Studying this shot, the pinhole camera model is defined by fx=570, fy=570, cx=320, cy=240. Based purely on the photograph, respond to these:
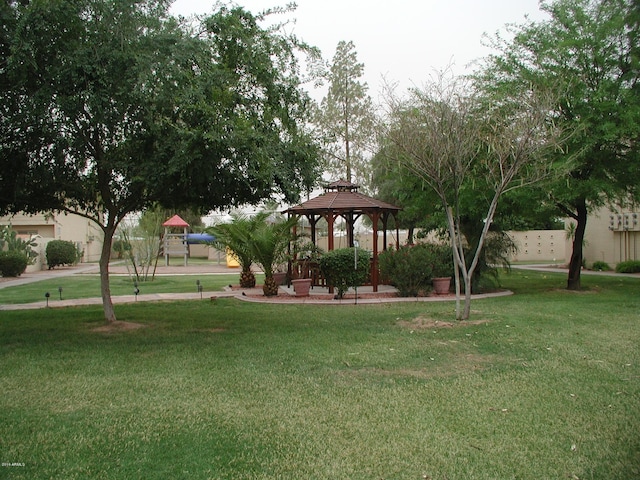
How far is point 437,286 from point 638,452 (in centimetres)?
1132

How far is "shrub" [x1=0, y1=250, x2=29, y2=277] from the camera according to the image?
79.3ft

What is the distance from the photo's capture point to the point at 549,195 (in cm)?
1456

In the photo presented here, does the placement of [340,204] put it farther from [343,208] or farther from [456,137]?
[456,137]

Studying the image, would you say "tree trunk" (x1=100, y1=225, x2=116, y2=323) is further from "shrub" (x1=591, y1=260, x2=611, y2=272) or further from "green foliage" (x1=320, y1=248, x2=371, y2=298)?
"shrub" (x1=591, y1=260, x2=611, y2=272)

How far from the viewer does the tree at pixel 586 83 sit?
1371 centimetres

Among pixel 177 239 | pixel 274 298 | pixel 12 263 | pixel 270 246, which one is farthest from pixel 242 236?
pixel 177 239

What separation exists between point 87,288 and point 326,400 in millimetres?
15766

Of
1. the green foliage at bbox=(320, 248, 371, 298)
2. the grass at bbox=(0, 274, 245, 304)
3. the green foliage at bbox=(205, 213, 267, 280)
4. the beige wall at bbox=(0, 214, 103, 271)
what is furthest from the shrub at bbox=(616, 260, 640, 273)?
the beige wall at bbox=(0, 214, 103, 271)

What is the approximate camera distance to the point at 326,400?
5.66 meters

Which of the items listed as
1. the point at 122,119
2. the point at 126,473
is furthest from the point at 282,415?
the point at 122,119

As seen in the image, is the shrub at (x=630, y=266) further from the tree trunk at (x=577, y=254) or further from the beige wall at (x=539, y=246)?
the beige wall at (x=539, y=246)

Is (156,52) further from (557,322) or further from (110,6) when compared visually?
(557,322)

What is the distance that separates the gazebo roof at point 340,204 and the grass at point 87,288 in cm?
429

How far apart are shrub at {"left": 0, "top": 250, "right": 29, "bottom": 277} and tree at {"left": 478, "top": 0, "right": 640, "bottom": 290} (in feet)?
66.9
